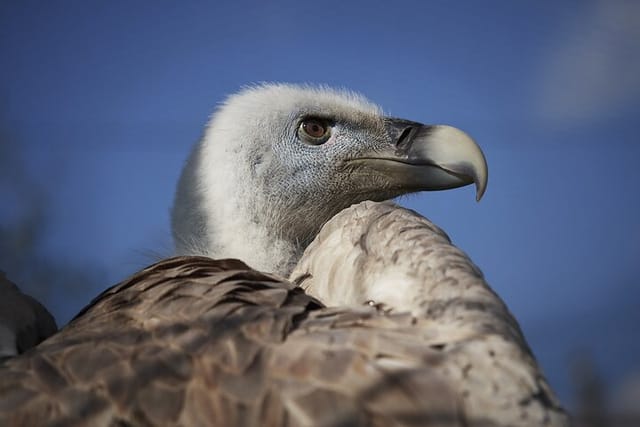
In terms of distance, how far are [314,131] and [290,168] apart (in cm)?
21

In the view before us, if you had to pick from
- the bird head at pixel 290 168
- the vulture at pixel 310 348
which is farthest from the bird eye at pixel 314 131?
the vulture at pixel 310 348

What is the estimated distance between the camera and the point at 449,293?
1642 mm

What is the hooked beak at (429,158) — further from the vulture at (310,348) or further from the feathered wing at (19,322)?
the feathered wing at (19,322)

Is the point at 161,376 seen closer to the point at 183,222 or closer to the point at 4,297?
the point at 4,297

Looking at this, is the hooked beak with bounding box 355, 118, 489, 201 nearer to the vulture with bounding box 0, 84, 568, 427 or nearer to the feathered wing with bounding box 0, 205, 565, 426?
the vulture with bounding box 0, 84, 568, 427

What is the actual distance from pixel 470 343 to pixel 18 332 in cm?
126

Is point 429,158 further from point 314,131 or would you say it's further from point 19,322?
point 19,322

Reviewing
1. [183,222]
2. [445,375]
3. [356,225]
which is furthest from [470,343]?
[183,222]

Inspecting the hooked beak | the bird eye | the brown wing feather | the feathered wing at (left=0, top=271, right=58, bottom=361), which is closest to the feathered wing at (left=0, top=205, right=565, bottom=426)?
the brown wing feather

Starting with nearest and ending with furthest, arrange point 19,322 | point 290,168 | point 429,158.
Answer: point 19,322, point 429,158, point 290,168

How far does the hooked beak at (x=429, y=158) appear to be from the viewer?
9.64 feet

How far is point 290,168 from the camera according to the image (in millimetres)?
3404

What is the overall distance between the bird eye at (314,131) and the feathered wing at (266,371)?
5.90 ft

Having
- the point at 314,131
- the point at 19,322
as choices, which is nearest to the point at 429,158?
the point at 314,131
